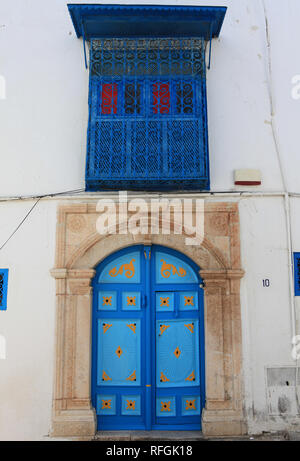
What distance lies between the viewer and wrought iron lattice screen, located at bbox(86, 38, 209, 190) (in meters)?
4.79

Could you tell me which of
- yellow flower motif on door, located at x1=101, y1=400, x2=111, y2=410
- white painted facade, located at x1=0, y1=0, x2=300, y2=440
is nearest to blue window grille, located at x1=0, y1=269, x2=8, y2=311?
white painted facade, located at x1=0, y1=0, x2=300, y2=440

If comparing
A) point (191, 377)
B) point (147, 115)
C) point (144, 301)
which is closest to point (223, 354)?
point (191, 377)

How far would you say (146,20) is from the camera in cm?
491

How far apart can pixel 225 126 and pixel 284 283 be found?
6.31 feet

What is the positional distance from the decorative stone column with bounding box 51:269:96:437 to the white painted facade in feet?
0.37

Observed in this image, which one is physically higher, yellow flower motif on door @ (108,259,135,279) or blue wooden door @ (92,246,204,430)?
yellow flower motif on door @ (108,259,135,279)

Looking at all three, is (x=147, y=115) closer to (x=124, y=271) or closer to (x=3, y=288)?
(x=124, y=271)

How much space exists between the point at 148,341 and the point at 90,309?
72 centimetres

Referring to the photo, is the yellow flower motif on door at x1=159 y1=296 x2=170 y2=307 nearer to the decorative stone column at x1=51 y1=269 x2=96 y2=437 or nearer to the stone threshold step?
the decorative stone column at x1=51 y1=269 x2=96 y2=437

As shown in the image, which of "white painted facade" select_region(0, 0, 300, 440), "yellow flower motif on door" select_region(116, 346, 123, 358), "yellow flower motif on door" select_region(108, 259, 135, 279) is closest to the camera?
"white painted facade" select_region(0, 0, 300, 440)

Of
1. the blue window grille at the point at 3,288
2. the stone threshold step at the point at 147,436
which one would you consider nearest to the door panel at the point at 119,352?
the stone threshold step at the point at 147,436
